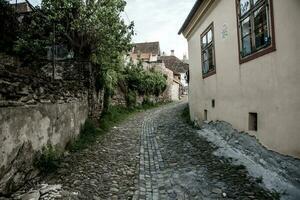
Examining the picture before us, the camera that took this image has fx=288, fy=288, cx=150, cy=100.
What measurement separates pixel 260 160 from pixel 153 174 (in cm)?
212

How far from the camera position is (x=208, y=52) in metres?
9.76

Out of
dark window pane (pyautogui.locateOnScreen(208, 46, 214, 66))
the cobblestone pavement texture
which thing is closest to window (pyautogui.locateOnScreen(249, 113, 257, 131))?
the cobblestone pavement texture

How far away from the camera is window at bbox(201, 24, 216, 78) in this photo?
9.08m

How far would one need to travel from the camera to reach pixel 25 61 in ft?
37.7

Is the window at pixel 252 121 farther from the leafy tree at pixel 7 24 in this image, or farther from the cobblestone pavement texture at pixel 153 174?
the leafy tree at pixel 7 24

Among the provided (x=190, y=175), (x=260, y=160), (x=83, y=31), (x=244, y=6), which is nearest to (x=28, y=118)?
(x=190, y=175)

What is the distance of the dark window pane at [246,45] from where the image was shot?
623cm

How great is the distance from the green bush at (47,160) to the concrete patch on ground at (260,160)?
3.71 metres

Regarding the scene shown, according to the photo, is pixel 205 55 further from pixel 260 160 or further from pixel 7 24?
pixel 7 24

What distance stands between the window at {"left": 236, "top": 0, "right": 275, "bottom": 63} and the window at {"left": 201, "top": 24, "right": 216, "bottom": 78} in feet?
7.86

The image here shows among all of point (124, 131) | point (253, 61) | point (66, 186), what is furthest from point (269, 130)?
point (124, 131)

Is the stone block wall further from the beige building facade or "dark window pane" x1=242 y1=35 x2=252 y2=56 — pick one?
"dark window pane" x1=242 y1=35 x2=252 y2=56

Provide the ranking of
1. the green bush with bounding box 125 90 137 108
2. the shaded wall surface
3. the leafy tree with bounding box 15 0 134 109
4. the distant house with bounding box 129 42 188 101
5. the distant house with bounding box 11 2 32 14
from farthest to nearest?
1. the distant house with bounding box 129 42 188 101
2. the green bush with bounding box 125 90 137 108
3. the distant house with bounding box 11 2 32 14
4. the leafy tree with bounding box 15 0 134 109
5. the shaded wall surface

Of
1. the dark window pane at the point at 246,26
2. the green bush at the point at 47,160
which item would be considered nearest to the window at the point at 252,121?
the dark window pane at the point at 246,26
